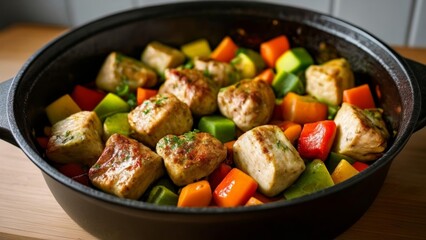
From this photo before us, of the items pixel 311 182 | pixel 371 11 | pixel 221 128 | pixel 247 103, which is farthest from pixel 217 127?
pixel 371 11

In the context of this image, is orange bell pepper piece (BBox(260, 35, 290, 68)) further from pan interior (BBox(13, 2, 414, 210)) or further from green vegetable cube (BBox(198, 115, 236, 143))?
green vegetable cube (BBox(198, 115, 236, 143))

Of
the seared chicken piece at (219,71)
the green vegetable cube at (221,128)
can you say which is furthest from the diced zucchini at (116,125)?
the seared chicken piece at (219,71)

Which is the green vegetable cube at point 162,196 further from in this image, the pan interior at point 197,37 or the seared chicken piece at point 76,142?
the pan interior at point 197,37

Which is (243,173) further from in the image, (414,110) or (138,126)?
(414,110)

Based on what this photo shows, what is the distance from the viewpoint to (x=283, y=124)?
1.68 m

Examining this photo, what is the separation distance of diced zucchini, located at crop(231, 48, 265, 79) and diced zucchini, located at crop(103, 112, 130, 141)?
20.6 inches

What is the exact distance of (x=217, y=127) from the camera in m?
1.61

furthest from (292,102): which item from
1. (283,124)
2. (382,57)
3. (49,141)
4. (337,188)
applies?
(49,141)

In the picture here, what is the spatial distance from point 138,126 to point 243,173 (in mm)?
385

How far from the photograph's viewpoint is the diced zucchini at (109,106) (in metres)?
1.77

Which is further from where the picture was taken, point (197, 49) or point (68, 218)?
point (197, 49)

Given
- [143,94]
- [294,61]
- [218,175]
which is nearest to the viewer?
[218,175]

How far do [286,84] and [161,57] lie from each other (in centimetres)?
50

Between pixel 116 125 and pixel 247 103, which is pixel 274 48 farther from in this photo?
pixel 116 125
